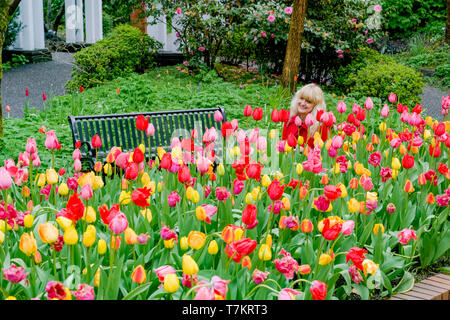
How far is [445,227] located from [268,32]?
808 cm

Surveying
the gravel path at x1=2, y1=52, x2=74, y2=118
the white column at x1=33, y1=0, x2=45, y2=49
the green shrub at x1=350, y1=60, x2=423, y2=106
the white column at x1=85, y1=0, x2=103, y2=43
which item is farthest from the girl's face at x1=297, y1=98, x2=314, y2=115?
the white column at x1=85, y1=0, x2=103, y2=43

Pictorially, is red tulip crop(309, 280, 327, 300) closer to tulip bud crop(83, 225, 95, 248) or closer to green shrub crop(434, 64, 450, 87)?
tulip bud crop(83, 225, 95, 248)

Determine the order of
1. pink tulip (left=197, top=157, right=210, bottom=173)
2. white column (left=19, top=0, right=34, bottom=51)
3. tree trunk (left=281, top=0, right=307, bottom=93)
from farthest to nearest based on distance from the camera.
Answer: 1. white column (left=19, top=0, right=34, bottom=51)
2. tree trunk (left=281, top=0, right=307, bottom=93)
3. pink tulip (left=197, top=157, right=210, bottom=173)

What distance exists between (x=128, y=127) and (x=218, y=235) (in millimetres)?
2964

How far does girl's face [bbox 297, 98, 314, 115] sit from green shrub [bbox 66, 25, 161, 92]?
5762 mm

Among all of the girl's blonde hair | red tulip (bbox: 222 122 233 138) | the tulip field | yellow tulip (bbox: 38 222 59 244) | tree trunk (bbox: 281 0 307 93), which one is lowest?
the tulip field

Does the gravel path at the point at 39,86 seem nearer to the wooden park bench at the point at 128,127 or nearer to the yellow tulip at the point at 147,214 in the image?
the wooden park bench at the point at 128,127

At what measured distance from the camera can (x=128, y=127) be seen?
17.6 ft

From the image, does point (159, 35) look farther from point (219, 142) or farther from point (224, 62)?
point (219, 142)

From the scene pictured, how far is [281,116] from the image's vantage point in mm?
4160

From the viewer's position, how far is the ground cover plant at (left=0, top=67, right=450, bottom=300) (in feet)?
7.02

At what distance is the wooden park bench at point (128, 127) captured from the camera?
5.14 m

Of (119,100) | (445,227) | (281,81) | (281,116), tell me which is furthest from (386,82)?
(445,227)
